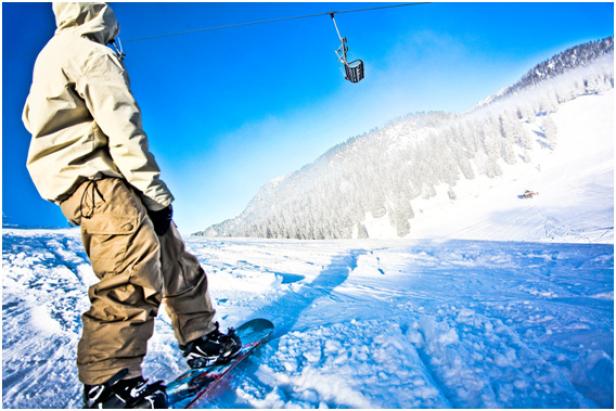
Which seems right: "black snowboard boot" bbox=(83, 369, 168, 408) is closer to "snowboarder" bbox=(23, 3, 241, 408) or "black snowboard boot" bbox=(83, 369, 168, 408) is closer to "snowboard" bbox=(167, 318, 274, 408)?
"snowboarder" bbox=(23, 3, 241, 408)

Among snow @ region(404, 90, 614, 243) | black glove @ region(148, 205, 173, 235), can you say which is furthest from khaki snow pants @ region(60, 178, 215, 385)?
snow @ region(404, 90, 614, 243)

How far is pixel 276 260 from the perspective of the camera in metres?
5.59

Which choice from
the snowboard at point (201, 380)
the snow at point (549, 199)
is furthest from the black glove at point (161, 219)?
the snow at point (549, 199)

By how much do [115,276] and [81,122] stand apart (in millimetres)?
812

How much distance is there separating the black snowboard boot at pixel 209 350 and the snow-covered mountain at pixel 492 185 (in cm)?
783

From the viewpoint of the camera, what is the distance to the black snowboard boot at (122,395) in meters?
1.38

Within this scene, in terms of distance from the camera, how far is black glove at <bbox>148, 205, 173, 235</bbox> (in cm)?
181

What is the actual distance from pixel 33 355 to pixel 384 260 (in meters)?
4.34

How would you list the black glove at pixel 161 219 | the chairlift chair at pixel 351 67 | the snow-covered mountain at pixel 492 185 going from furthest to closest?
1. the snow-covered mountain at pixel 492 185
2. the chairlift chair at pixel 351 67
3. the black glove at pixel 161 219

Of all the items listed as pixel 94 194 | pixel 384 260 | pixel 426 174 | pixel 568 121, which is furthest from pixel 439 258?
pixel 568 121

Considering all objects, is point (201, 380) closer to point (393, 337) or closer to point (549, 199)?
point (393, 337)

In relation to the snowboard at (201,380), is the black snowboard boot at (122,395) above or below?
above

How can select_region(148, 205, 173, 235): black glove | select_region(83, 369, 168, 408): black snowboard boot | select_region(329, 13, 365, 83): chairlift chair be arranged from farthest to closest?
select_region(329, 13, 365, 83): chairlift chair, select_region(148, 205, 173, 235): black glove, select_region(83, 369, 168, 408): black snowboard boot

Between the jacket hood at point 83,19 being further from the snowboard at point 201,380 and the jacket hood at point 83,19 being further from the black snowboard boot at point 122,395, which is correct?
the snowboard at point 201,380
